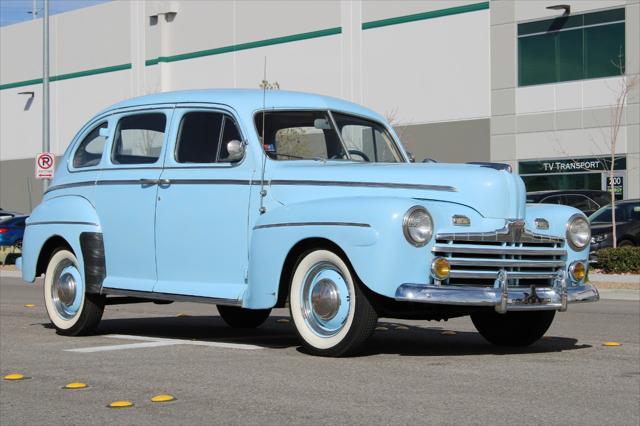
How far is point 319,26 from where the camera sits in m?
45.5

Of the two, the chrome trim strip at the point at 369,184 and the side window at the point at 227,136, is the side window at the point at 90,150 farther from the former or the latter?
the chrome trim strip at the point at 369,184

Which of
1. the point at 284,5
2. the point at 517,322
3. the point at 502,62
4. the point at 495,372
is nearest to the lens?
the point at 495,372

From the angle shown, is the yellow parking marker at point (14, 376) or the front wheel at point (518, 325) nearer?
the yellow parking marker at point (14, 376)

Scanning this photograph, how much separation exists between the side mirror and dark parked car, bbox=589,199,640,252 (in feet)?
55.2

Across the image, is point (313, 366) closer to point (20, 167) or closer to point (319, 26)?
point (319, 26)

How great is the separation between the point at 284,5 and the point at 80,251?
36.9m

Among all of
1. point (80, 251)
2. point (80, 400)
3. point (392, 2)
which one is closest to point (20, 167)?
point (392, 2)

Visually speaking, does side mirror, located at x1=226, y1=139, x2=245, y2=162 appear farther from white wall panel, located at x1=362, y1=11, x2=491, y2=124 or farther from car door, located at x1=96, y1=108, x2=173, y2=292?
white wall panel, located at x1=362, y1=11, x2=491, y2=124

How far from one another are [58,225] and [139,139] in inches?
44.7

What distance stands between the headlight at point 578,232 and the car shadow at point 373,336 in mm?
851

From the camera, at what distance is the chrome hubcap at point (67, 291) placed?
10938mm

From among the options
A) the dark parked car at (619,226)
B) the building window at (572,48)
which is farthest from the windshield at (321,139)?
the building window at (572,48)

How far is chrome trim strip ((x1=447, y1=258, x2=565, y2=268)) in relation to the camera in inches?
336

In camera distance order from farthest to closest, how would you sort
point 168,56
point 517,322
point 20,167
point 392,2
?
point 20,167 < point 168,56 < point 392,2 < point 517,322
